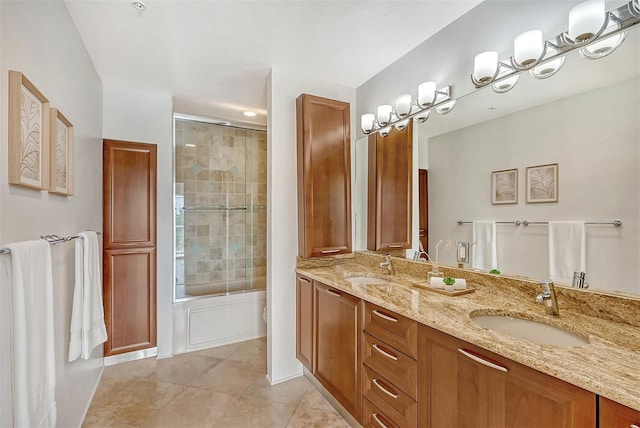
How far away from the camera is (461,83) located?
189 cm

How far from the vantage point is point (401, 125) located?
2.33 metres

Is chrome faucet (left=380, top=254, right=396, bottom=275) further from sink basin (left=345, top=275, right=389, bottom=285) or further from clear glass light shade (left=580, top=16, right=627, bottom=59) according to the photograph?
clear glass light shade (left=580, top=16, right=627, bottom=59)

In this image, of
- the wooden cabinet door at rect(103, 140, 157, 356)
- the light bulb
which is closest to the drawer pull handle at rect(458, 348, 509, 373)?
the light bulb

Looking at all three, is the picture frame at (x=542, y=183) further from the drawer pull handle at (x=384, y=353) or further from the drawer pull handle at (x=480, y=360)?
the drawer pull handle at (x=384, y=353)

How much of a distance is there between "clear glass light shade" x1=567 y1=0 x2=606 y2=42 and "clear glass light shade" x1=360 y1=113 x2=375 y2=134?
141cm

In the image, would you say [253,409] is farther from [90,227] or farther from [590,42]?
[590,42]

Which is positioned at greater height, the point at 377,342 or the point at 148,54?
the point at 148,54

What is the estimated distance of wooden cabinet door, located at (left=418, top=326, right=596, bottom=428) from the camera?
2.79 feet

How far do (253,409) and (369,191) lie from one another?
190cm

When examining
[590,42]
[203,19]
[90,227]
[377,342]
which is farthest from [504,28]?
[90,227]

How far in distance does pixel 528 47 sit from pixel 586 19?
0.74 ft

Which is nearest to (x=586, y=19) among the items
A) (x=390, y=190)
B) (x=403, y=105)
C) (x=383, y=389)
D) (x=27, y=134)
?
(x=403, y=105)

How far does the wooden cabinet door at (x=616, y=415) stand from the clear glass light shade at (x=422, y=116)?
1771mm

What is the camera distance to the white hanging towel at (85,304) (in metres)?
1.62
